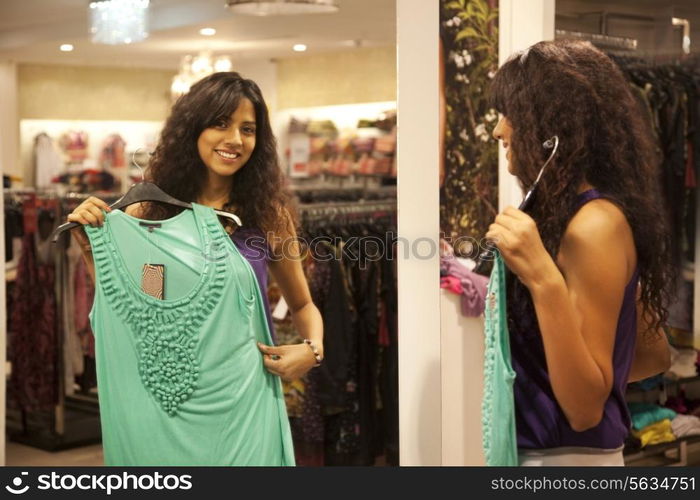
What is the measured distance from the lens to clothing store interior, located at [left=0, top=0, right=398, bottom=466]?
2.67m

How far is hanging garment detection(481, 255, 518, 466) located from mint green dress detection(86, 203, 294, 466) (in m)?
0.61

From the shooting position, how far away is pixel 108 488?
2645mm

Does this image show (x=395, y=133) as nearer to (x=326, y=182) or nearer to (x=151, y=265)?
(x=326, y=182)

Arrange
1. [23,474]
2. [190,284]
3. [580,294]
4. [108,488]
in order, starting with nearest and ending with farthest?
1. [580,294]
2. [190,284]
3. [108,488]
4. [23,474]

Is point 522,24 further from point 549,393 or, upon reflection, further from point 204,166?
point 549,393

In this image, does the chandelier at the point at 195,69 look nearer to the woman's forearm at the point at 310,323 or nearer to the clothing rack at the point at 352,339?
the clothing rack at the point at 352,339

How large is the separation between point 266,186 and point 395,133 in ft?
1.49

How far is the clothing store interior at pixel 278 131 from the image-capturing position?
8.77ft

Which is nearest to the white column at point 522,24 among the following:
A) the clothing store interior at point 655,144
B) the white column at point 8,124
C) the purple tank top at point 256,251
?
the clothing store interior at point 655,144

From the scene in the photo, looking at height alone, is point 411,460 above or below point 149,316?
below

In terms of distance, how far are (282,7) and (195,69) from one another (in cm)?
32

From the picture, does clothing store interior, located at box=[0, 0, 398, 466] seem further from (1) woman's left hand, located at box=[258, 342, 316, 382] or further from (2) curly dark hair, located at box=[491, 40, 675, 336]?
(2) curly dark hair, located at box=[491, 40, 675, 336]

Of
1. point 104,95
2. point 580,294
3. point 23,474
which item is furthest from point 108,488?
point 580,294

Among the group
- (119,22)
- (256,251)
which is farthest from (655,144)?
(119,22)
